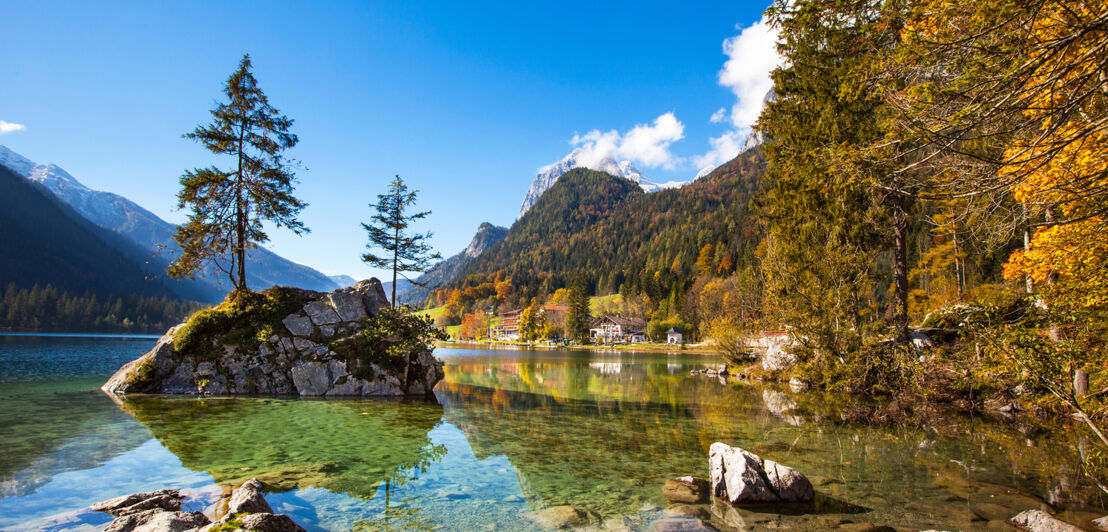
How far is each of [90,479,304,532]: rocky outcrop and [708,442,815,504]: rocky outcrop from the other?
6.79m

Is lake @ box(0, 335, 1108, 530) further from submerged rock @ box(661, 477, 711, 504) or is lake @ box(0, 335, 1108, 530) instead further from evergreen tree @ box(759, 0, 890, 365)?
evergreen tree @ box(759, 0, 890, 365)

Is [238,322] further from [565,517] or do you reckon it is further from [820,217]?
[820,217]

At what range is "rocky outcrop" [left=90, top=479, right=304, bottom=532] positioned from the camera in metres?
5.56

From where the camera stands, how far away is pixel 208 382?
63.4 feet

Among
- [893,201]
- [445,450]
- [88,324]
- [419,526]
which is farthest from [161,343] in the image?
[88,324]

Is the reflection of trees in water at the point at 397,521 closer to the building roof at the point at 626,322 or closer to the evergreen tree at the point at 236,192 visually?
the evergreen tree at the point at 236,192

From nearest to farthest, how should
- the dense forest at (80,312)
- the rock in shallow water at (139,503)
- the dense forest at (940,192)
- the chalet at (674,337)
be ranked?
the dense forest at (940,192) < the rock in shallow water at (139,503) < the dense forest at (80,312) < the chalet at (674,337)

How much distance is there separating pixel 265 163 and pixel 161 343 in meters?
9.65

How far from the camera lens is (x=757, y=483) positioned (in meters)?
8.05

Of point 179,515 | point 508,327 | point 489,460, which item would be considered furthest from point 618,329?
point 179,515

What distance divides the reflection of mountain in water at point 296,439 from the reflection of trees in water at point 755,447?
193 centimetres

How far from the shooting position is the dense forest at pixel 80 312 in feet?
317

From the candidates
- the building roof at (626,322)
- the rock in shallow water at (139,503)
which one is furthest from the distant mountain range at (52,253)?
the rock in shallow water at (139,503)

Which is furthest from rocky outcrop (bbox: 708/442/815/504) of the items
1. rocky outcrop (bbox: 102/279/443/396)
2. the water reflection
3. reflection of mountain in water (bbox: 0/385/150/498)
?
rocky outcrop (bbox: 102/279/443/396)
